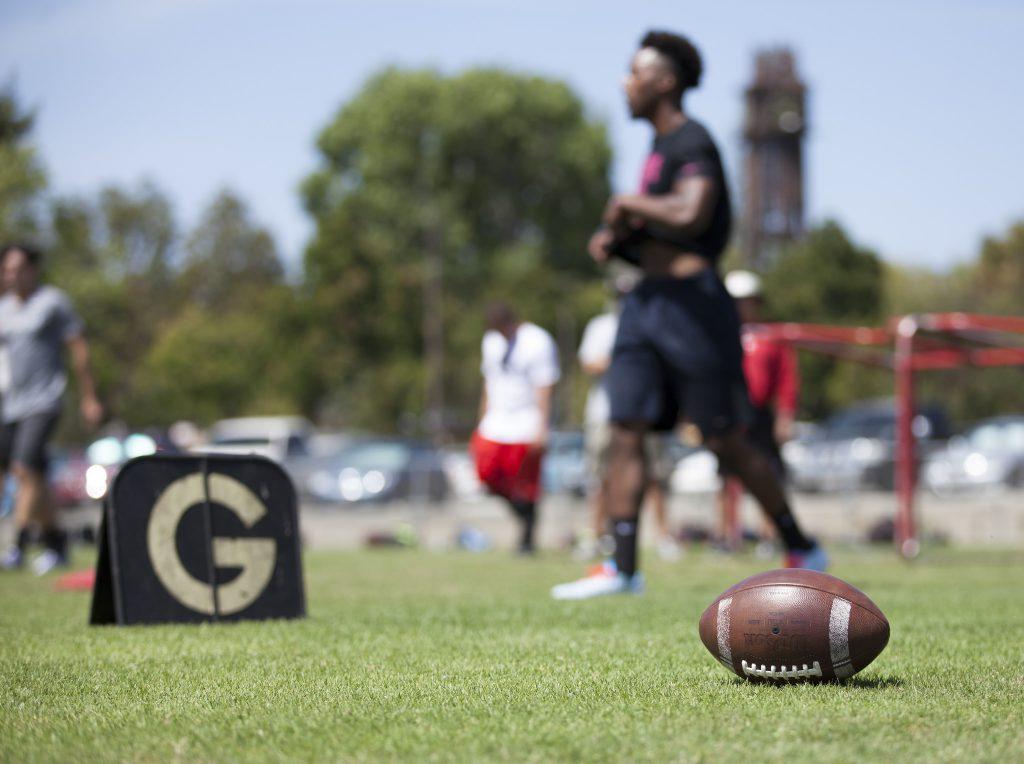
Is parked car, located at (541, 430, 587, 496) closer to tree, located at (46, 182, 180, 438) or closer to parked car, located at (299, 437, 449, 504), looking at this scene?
parked car, located at (299, 437, 449, 504)

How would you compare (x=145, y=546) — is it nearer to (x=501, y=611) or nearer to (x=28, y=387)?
(x=501, y=611)

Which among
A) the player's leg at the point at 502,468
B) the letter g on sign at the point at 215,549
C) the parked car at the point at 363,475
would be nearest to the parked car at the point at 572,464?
the parked car at the point at 363,475

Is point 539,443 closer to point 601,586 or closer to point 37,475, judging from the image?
point 37,475

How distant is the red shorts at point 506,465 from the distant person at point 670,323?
191 inches

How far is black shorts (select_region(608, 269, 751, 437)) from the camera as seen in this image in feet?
22.5

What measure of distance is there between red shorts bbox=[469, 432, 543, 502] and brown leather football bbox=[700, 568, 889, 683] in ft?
26.4

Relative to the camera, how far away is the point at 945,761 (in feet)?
9.41

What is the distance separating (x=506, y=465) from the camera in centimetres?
1207

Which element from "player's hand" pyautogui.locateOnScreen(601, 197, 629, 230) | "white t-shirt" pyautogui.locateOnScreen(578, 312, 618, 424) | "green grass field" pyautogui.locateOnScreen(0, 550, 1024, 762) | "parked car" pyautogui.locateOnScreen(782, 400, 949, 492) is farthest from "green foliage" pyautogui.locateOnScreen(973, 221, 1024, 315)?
"green grass field" pyautogui.locateOnScreen(0, 550, 1024, 762)

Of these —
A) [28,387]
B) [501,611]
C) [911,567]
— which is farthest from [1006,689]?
[28,387]

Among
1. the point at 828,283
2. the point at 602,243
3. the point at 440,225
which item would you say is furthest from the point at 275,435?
the point at 602,243

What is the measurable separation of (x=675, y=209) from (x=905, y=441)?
5.88m

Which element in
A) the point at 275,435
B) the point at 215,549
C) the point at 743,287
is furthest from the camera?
the point at 275,435

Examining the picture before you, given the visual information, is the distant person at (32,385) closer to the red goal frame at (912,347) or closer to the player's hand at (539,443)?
the player's hand at (539,443)
